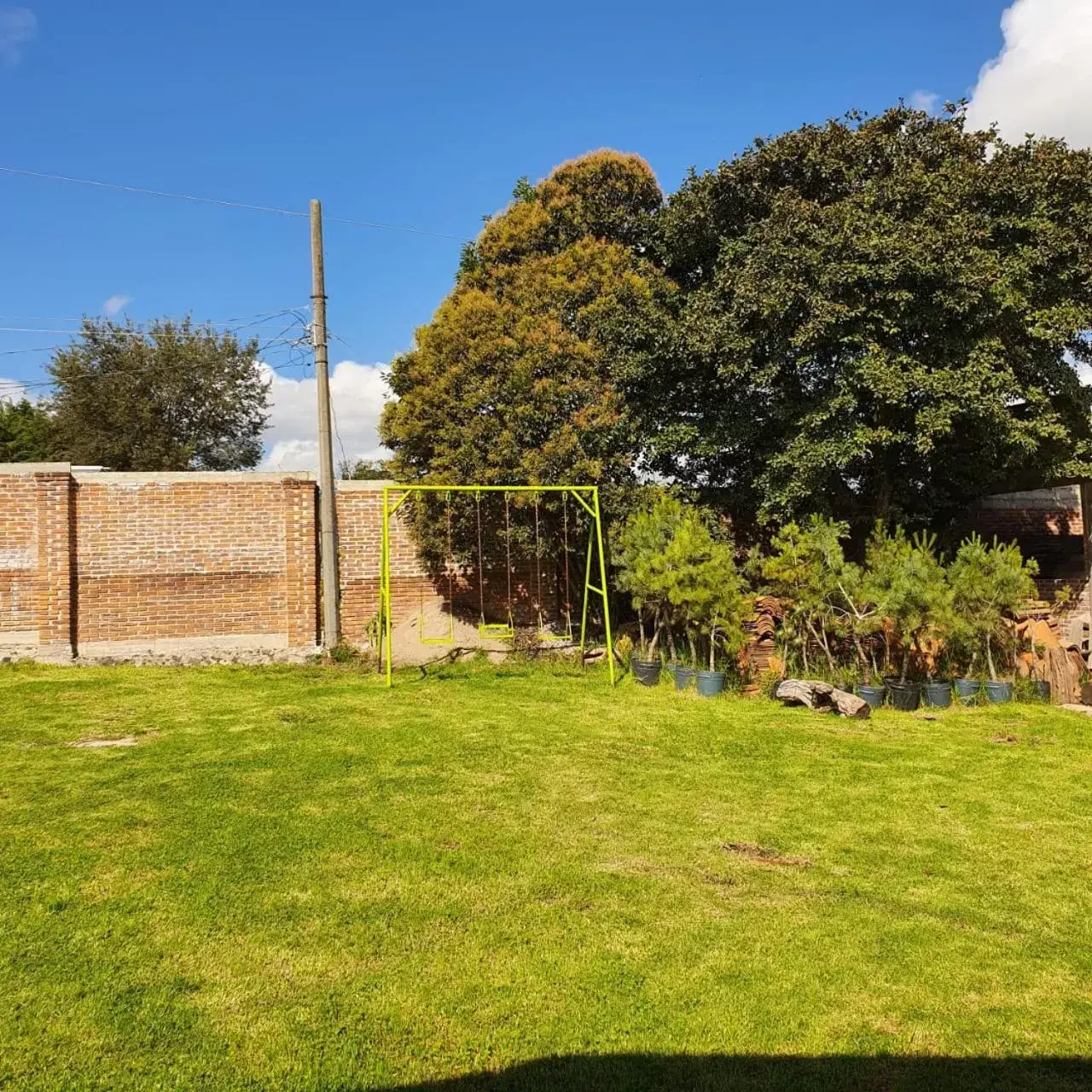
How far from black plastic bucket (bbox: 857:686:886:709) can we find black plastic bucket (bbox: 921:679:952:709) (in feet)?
1.71

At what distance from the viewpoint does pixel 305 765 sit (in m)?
6.46

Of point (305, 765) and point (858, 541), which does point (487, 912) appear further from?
point (858, 541)

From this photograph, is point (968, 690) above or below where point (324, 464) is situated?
below

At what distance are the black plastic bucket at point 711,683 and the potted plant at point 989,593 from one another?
2.78 m

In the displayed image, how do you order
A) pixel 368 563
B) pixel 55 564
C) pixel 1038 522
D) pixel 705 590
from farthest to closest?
1. pixel 1038 522
2. pixel 368 563
3. pixel 55 564
4. pixel 705 590

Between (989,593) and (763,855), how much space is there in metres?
5.87

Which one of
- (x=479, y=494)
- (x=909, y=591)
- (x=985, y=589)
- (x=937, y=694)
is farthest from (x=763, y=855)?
(x=479, y=494)

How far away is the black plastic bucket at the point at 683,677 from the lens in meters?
10.0

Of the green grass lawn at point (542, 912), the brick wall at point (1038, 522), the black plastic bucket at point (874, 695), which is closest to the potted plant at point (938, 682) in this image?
the black plastic bucket at point (874, 695)

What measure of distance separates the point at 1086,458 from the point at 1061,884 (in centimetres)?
884

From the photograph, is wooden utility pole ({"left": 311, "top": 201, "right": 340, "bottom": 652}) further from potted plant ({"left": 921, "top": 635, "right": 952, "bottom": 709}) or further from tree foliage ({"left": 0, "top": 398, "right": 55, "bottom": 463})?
tree foliage ({"left": 0, "top": 398, "right": 55, "bottom": 463})

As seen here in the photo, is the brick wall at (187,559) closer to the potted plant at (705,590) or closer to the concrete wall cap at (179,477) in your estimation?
the concrete wall cap at (179,477)

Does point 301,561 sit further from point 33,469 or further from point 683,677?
point 683,677

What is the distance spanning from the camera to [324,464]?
11539 mm
